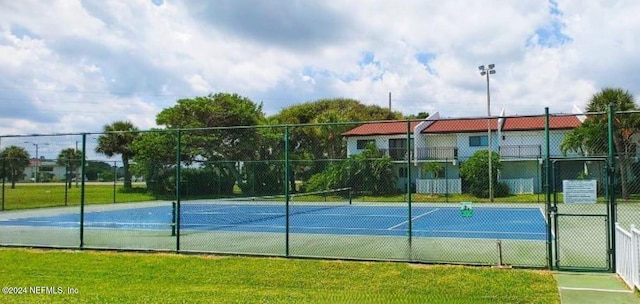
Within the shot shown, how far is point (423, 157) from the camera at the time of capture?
109ft

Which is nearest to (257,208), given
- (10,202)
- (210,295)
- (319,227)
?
(319,227)

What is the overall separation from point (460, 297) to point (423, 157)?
26587 mm

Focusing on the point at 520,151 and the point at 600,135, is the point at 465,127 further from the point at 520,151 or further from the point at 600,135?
the point at 600,135

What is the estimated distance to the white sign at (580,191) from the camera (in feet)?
28.5

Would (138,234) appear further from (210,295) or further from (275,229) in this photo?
(210,295)

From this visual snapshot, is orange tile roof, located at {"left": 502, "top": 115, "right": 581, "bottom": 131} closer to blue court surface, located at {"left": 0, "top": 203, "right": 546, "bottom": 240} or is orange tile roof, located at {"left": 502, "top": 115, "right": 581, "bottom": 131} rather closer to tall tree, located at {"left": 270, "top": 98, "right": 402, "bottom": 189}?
blue court surface, located at {"left": 0, "top": 203, "right": 546, "bottom": 240}

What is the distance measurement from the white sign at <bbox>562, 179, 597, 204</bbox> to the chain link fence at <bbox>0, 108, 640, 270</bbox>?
0.02 meters

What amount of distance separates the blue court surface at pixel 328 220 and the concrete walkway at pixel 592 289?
412 cm

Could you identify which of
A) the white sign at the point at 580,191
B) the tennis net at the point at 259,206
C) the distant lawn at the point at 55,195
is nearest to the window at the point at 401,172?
the tennis net at the point at 259,206

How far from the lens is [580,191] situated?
346 inches

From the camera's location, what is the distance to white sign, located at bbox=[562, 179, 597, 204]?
28.5 feet

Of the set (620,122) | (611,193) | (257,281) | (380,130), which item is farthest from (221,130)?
(611,193)

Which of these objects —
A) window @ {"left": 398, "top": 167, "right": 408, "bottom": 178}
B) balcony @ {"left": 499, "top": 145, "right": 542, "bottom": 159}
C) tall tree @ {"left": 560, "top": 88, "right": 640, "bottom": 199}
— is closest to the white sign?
tall tree @ {"left": 560, "top": 88, "right": 640, "bottom": 199}

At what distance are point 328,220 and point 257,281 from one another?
11.2m
